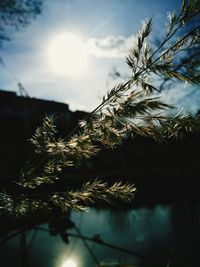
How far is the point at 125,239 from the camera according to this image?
923 cm

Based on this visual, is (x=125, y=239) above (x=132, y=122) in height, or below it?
below

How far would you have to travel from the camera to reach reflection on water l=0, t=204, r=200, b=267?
734 cm

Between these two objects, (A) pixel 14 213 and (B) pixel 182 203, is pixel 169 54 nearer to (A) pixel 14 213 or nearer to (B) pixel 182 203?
(A) pixel 14 213

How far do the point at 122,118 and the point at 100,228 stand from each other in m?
9.26

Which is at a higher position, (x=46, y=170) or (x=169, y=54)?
(x=169, y=54)

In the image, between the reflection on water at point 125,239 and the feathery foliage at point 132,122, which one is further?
the reflection on water at point 125,239

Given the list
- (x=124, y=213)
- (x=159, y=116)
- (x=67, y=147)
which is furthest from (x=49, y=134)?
(x=124, y=213)

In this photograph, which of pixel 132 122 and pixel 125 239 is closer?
pixel 132 122

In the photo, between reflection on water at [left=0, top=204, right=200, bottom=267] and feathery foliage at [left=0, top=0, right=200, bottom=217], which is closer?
feathery foliage at [left=0, top=0, right=200, bottom=217]

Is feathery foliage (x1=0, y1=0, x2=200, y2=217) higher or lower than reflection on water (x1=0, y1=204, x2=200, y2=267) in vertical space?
higher

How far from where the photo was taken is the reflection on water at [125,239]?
24.1 ft

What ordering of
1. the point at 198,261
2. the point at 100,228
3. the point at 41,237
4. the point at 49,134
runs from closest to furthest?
the point at 49,134 < the point at 198,261 < the point at 41,237 < the point at 100,228

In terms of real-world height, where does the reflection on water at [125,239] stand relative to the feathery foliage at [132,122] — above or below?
below

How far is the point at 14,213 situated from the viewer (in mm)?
1100
